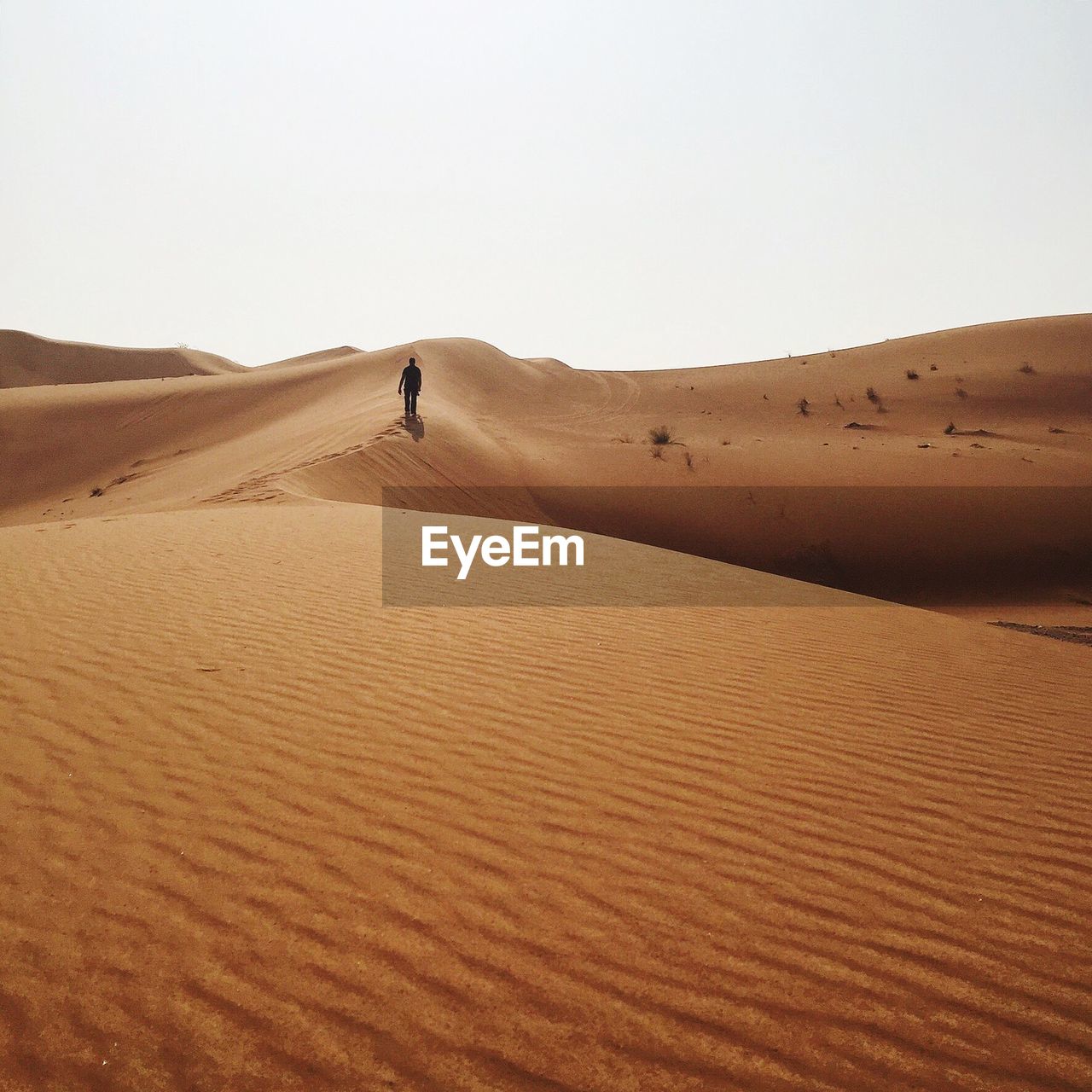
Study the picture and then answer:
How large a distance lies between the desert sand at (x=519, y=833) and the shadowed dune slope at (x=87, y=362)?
7106 centimetres

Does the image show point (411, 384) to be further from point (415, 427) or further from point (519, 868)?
point (519, 868)

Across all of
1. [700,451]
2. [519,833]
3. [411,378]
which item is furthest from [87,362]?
[519,833]

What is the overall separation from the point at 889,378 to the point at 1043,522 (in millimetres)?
16461

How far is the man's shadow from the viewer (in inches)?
803

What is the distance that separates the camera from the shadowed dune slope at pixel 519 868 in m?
2.46

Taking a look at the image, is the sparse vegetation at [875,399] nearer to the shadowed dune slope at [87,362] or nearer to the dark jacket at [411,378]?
the dark jacket at [411,378]

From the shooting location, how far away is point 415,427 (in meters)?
21.2

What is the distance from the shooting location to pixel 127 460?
85.8ft

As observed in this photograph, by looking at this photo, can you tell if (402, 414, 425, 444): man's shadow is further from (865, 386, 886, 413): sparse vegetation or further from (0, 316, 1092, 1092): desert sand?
(865, 386, 886, 413): sparse vegetation

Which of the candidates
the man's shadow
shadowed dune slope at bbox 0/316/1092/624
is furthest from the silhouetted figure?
shadowed dune slope at bbox 0/316/1092/624

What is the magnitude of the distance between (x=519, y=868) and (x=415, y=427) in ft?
61.4

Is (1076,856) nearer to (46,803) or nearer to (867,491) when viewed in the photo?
(46,803)

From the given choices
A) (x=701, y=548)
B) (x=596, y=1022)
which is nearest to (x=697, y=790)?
(x=596, y=1022)

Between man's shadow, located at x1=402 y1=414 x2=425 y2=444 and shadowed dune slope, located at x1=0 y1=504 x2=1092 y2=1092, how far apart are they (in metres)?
14.5
